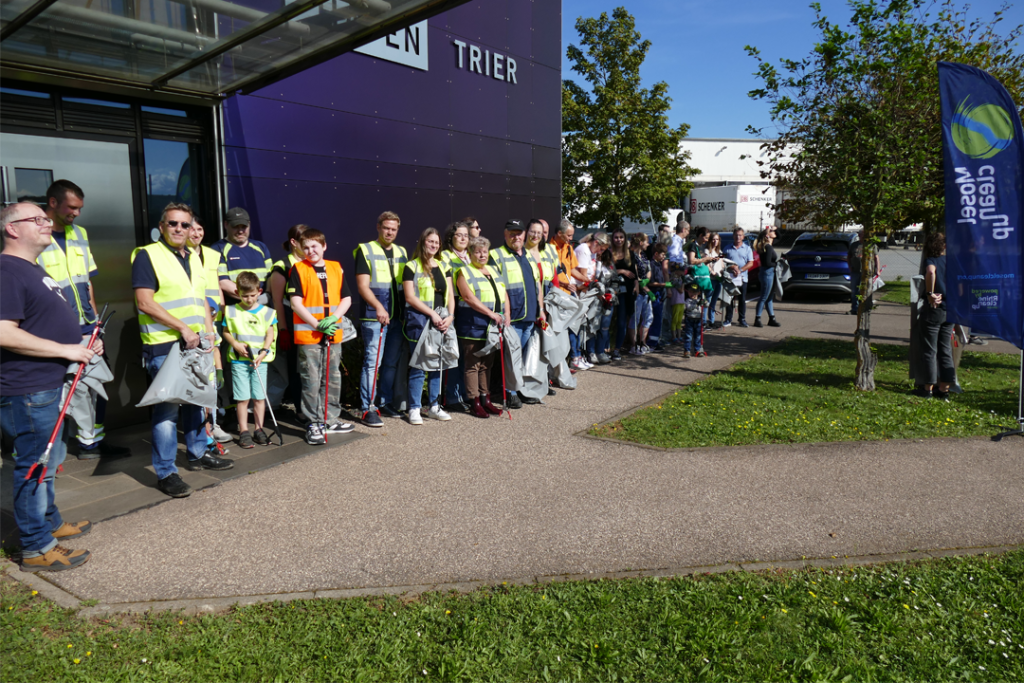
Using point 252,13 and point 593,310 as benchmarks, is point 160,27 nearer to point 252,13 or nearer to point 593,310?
point 252,13

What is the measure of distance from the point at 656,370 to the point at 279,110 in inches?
226

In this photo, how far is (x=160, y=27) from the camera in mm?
5395

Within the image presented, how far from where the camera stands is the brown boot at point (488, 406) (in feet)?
23.8

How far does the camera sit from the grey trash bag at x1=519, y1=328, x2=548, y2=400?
7.67 m

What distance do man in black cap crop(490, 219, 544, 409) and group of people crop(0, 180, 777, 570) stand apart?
0.06 feet

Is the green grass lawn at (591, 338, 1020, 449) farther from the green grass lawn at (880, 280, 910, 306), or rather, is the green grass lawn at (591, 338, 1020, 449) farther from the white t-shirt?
the green grass lawn at (880, 280, 910, 306)

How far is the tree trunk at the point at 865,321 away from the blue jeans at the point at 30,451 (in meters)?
7.83

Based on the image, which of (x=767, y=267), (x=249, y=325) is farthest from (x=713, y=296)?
(x=249, y=325)

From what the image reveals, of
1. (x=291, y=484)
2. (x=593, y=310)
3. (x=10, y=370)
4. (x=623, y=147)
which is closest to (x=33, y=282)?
(x=10, y=370)

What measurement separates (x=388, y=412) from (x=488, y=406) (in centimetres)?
102

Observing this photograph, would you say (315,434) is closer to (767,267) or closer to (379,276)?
(379,276)

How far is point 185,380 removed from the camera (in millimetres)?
4832

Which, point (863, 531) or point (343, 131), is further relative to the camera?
point (343, 131)

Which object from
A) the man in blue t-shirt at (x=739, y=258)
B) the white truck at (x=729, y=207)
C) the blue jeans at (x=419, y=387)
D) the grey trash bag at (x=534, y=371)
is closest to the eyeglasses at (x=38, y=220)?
the blue jeans at (x=419, y=387)
